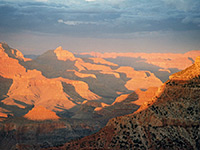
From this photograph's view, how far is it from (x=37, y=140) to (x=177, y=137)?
12526cm

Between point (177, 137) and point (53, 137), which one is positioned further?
point (53, 137)

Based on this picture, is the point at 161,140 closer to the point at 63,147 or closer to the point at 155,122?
the point at 155,122

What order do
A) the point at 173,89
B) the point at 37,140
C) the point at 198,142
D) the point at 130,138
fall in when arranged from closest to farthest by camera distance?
1. the point at 198,142
2. the point at 130,138
3. the point at 173,89
4. the point at 37,140

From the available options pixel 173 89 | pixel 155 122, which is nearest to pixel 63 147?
pixel 155 122

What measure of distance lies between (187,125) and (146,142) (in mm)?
9909

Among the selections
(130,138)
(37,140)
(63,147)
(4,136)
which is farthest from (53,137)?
(130,138)

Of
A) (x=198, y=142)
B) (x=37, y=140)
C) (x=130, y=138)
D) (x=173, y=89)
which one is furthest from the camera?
(x=37, y=140)

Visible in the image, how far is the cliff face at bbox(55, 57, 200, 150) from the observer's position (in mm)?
76938

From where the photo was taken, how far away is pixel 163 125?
79375mm

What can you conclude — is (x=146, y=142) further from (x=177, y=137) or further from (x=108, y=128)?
(x=108, y=128)

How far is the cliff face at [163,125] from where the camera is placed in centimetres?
7694

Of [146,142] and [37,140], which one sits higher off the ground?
[146,142]

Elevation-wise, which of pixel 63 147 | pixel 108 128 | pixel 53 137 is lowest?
pixel 53 137

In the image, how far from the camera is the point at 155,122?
80125 millimetres
